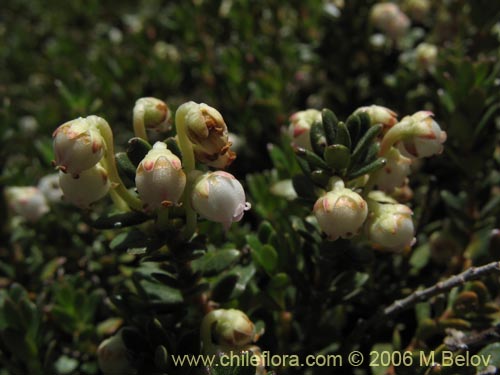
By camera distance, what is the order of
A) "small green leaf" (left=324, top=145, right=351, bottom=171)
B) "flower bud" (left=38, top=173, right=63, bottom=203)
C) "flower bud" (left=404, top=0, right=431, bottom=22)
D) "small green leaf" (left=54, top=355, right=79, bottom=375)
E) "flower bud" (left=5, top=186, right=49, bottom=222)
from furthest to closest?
"flower bud" (left=404, top=0, right=431, bottom=22), "flower bud" (left=38, top=173, right=63, bottom=203), "flower bud" (left=5, top=186, right=49, bottom=222), "small green leaf" (left=54, top=355, right=79, bottom=375), "small green leaf" (left=324, top=145, right=351, bottom=171)

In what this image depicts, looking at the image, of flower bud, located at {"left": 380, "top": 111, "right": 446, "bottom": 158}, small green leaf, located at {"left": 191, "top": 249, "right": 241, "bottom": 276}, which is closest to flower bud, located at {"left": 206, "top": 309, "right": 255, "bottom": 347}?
small green leaf, located at {"left": 191, "top": 249, "right": 241, "bottom": 276}

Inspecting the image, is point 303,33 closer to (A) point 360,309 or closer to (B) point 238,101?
(B) point 238,101

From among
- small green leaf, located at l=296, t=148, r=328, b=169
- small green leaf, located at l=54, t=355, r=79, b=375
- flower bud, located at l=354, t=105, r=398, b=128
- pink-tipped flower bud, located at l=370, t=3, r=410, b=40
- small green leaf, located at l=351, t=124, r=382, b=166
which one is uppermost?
pink-tipped flower bud, located at l=370, t=3, r=410, b=40

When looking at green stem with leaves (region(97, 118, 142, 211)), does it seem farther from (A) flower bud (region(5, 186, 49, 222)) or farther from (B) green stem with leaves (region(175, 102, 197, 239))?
(A) flower bud (region(5, 186, 49, 222))

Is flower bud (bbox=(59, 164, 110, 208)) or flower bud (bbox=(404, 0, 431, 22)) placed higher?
flower bud (bbox=(404, 0, 431, 22))

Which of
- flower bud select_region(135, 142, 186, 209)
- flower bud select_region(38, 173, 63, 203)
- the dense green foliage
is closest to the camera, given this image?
flower bud select_region(135, 142, 186, 209)

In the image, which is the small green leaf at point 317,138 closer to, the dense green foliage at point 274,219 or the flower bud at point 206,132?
the dense green foliage at point 274,219

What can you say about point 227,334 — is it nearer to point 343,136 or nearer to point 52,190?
point 343,136

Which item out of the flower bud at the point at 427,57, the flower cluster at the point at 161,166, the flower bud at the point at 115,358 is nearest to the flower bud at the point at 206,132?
the flower cluster at the point at 161,166
